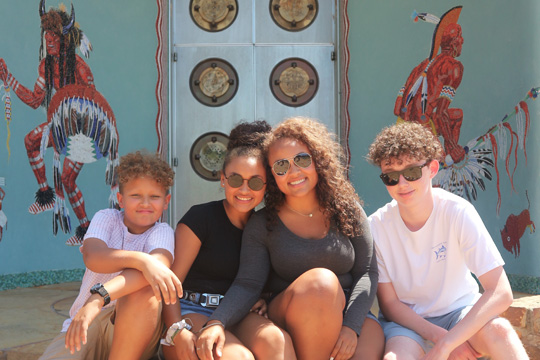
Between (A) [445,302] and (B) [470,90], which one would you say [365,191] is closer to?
(B) [470,90]

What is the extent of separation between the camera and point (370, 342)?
2.07m

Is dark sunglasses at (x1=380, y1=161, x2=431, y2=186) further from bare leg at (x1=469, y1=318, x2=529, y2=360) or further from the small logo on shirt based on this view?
bare leg at (x1=469, y1=318, x2=529, y2=360)

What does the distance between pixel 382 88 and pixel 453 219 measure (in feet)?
10.6

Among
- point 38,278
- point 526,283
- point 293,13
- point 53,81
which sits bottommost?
point 38,278

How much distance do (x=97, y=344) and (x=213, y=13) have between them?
4000 millimetres

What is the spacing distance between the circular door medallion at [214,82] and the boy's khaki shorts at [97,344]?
3.44 meters

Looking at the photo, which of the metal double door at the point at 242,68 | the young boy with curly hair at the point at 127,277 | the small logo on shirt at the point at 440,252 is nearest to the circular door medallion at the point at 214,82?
the metal double door at the point at 242,68

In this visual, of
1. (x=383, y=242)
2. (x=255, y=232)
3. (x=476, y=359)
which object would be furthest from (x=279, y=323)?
(x=476, y=359)

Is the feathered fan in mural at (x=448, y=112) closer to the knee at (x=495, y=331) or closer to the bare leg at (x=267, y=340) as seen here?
the knee at (x=495, y=331)

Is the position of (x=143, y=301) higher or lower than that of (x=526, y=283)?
higher

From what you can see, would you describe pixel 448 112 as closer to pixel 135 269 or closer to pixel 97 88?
pixel 97 88

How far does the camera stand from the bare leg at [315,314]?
1938 millimetres

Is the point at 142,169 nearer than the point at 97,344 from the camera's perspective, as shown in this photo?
No

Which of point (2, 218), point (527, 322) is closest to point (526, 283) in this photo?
point (527, 322)
